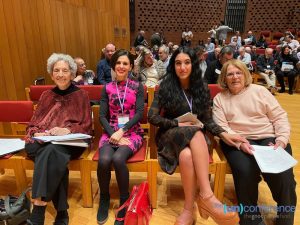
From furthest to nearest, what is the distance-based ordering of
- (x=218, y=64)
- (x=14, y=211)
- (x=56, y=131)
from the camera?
(x=218, y=64) → (x=56, y=131) → (x=14, y=211)

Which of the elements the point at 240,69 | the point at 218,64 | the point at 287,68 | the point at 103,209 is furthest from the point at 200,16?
the point at 103,209

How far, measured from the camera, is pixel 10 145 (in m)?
1.97

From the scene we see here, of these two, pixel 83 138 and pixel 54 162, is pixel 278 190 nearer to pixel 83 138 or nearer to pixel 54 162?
pixel 83 138

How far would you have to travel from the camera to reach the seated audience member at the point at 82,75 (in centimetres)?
315

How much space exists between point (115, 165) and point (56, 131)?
0.55m

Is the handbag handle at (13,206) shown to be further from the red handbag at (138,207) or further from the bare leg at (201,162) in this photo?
the bare leg at (201,162)

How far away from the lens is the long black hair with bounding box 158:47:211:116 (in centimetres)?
187

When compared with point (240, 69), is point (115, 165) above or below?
below

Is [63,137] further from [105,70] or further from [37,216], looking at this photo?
[105,70]

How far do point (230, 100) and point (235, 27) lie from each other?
1335 centimetres

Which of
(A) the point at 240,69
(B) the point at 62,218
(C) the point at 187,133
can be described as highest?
(A) the point at 240,69

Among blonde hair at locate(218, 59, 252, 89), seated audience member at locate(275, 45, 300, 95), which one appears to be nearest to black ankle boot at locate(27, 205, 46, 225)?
blonde hair at locate(218, 59, 252, 89)

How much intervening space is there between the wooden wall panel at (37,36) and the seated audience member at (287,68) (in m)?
4.74

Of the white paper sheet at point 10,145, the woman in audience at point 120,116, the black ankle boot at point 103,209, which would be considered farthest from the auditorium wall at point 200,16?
the black ankle boot at point 103,209
